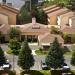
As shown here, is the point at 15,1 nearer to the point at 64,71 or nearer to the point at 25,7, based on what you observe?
the point at 25,7

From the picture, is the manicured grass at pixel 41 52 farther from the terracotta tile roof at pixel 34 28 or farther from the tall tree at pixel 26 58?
the tall tree at pixel 26 58

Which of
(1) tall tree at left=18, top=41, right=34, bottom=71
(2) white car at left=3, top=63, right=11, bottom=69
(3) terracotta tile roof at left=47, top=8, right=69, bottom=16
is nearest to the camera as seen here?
(1) tall tree at left=18, top=41, right=34, bottom=71

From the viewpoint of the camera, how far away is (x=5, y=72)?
114ft

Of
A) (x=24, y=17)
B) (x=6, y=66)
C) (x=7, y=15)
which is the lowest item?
(x=6, y=66)

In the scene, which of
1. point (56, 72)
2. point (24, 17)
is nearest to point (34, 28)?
point (24, 17)

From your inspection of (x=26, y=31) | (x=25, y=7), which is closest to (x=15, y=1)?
(x=25, y=7)

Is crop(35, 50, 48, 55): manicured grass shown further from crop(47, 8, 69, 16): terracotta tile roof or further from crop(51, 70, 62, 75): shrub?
crop(47, 8, 69, 16): terracotta tile roof

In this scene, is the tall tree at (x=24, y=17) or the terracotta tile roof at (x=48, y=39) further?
the tall tree at (x=24, y=17)

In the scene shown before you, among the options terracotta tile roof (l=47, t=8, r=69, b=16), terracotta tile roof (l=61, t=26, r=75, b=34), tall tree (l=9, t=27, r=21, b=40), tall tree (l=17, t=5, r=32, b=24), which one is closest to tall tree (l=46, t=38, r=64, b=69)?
tall tree (l=9, t=27, r=21, b=40)

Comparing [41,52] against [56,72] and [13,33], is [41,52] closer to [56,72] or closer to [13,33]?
[13,33]

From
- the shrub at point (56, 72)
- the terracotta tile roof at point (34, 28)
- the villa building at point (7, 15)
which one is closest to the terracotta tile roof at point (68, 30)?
A: the terracotta tile roof at point (34, 28)

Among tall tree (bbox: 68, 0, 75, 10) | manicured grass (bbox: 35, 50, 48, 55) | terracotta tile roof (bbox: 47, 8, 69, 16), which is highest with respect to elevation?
tall tree (bbox: 68, 0, 75, 10)

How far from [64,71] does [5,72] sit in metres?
5.79

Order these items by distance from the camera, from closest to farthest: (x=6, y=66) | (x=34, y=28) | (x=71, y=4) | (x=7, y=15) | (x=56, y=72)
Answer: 1. (x=56, y=72)
2. (x=6, y=66)
3. (x=34, y=28)
4. (x=7, y=15)
5. (x=71, y=4)
